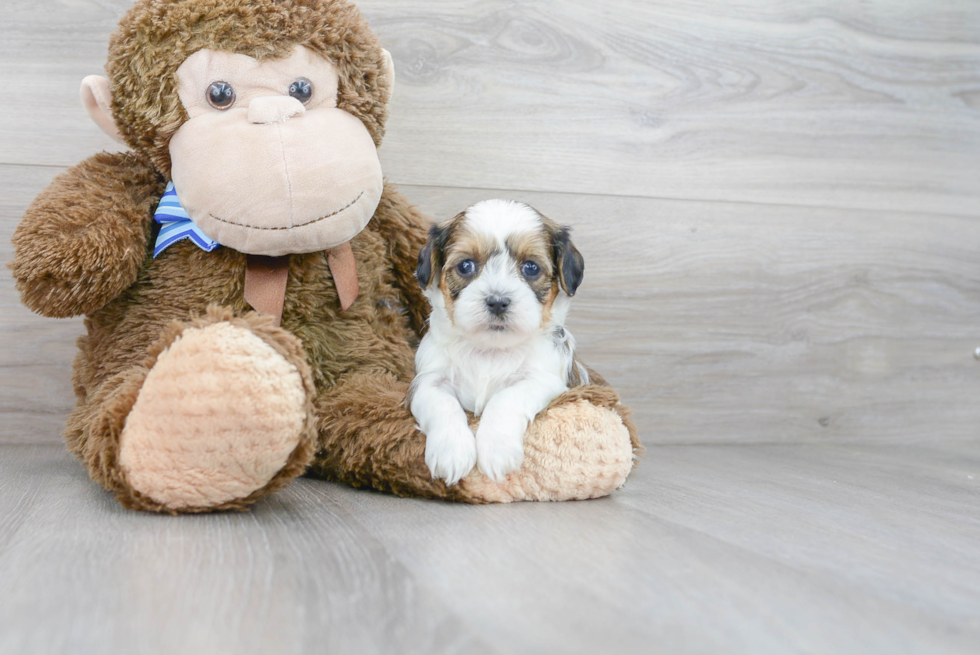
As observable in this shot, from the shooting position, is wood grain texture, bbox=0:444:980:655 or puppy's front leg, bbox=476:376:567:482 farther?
puppy's front leg, bbox=476:376:567:482

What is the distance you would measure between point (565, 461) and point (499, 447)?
0.41 feet

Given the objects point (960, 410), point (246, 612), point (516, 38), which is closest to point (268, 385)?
Result: point (246, 612)

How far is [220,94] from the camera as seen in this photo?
1502 mm

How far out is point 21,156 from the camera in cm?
194

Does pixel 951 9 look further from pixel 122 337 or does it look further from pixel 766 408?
pixel 122 337

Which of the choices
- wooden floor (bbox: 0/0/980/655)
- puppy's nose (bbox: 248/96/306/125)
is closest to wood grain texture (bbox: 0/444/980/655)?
wooden floor (bbox: 0/0/980/655)

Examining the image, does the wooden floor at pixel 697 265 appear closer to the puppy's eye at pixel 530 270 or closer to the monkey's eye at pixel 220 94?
the puppy's eye at pixel 530 270

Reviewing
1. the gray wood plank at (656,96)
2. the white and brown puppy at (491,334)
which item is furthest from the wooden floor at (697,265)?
the white and brown puppy at (491,334)

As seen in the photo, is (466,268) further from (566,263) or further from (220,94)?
(220,94)

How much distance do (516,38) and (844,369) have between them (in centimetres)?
136

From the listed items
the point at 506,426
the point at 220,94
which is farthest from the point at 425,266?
the point at 220,94

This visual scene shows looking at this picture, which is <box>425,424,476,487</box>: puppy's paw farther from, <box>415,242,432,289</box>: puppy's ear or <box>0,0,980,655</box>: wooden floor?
<box>415,242,432,289</box>: puppy's ear

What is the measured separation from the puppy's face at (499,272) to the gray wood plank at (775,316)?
1.86ft

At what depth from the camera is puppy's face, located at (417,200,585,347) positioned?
4.88 ft
